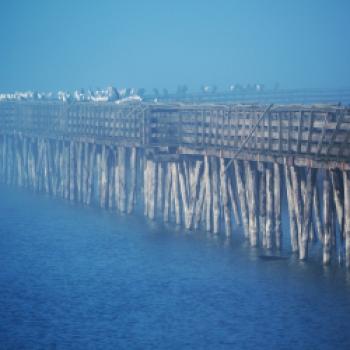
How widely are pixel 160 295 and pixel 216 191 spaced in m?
7.80

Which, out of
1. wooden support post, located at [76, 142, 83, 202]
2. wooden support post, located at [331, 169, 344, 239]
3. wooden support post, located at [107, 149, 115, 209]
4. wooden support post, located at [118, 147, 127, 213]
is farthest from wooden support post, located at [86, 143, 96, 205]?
wooden support post, located at [331, 169, 344, 239]

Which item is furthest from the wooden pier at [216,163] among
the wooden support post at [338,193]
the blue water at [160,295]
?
the blue water at [160,295]

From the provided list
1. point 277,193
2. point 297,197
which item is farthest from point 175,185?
point 297,197

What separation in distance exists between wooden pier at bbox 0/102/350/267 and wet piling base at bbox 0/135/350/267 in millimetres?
43

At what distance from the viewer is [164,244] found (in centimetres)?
3428

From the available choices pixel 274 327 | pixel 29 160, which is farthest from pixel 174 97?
pixel 274 327

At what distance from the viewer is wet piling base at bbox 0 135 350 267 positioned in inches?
1133

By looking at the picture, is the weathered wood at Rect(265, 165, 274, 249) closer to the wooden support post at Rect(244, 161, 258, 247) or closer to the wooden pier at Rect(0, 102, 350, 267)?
the wooden pier at Rect(0, 102, 350, 267)

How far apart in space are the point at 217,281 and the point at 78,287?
4224 millimetres

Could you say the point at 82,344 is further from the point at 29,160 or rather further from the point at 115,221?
the point at 29,160

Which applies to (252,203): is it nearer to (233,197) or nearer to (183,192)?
(233,197)

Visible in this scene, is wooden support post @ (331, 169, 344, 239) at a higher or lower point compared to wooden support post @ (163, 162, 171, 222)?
higher

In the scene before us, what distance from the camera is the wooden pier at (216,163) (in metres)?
28.6

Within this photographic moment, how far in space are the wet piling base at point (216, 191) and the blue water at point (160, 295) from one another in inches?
34.3
